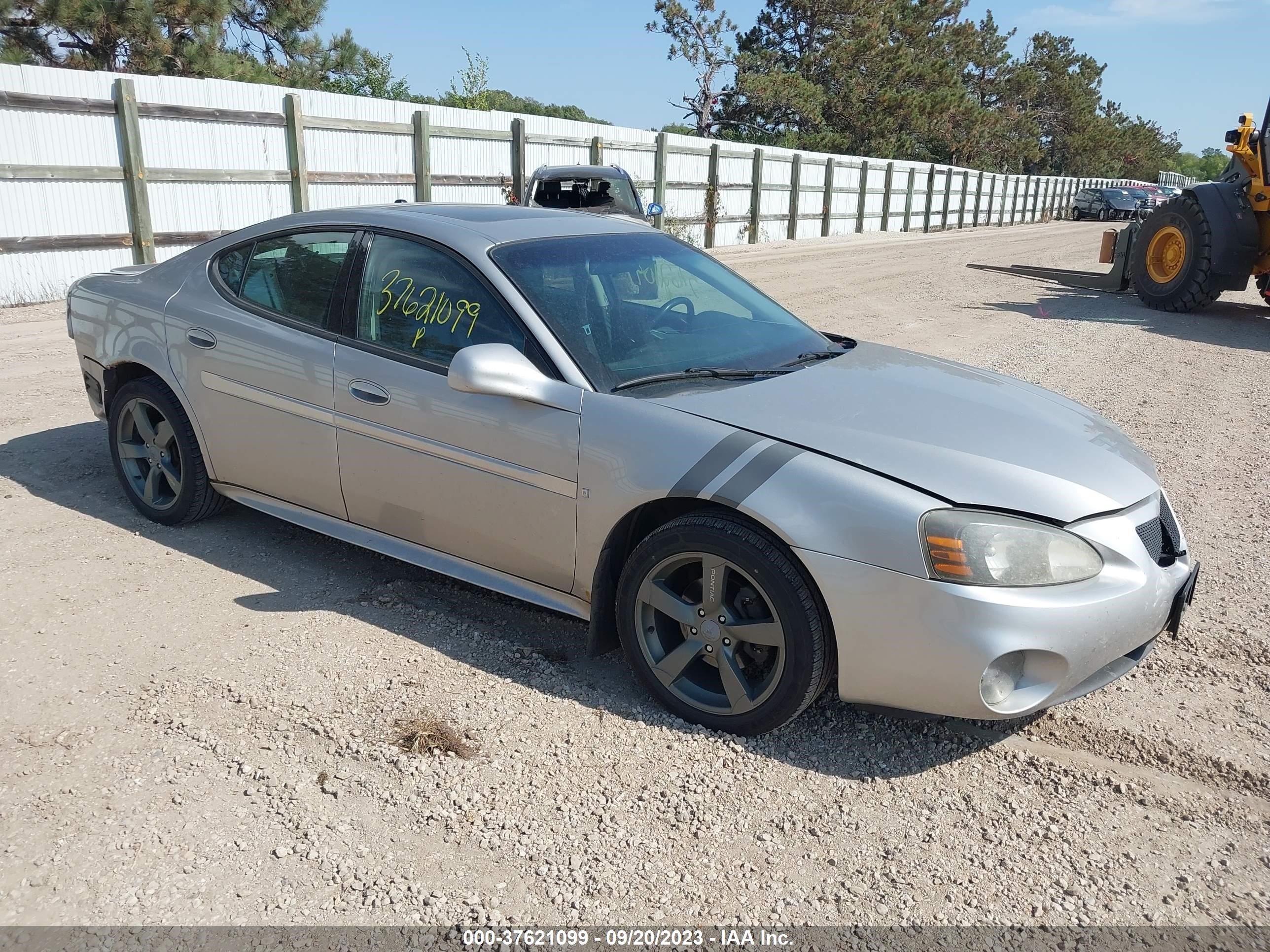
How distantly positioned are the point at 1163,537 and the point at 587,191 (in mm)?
10568

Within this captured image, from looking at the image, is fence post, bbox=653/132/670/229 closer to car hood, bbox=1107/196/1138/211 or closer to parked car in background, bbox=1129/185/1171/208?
parked car in background, bbox=1129/185/1171/208

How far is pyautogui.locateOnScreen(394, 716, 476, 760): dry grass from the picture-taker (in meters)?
3.09

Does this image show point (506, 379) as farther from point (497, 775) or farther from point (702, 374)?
point (497, 775)

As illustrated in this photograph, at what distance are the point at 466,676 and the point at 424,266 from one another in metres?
1.55

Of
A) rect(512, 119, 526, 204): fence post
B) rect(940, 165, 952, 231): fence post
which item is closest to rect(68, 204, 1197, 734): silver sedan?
rect(512, 119, 526, 204): fence post

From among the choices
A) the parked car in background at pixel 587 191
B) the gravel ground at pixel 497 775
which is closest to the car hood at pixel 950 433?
the gravel ground at pixel 497 775

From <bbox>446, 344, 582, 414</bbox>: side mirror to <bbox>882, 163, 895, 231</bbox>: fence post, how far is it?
37299 mm

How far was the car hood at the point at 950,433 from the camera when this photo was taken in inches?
117

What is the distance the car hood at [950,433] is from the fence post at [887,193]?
120 feet

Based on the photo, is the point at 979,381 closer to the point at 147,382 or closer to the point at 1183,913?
the point at 1183,913

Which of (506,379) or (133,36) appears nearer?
(506,379)

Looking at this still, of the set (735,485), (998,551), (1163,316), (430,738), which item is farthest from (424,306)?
(1163,316)

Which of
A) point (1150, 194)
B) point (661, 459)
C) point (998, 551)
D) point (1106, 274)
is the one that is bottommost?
point (1106, 274)

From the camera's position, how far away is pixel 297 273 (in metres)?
4.26
